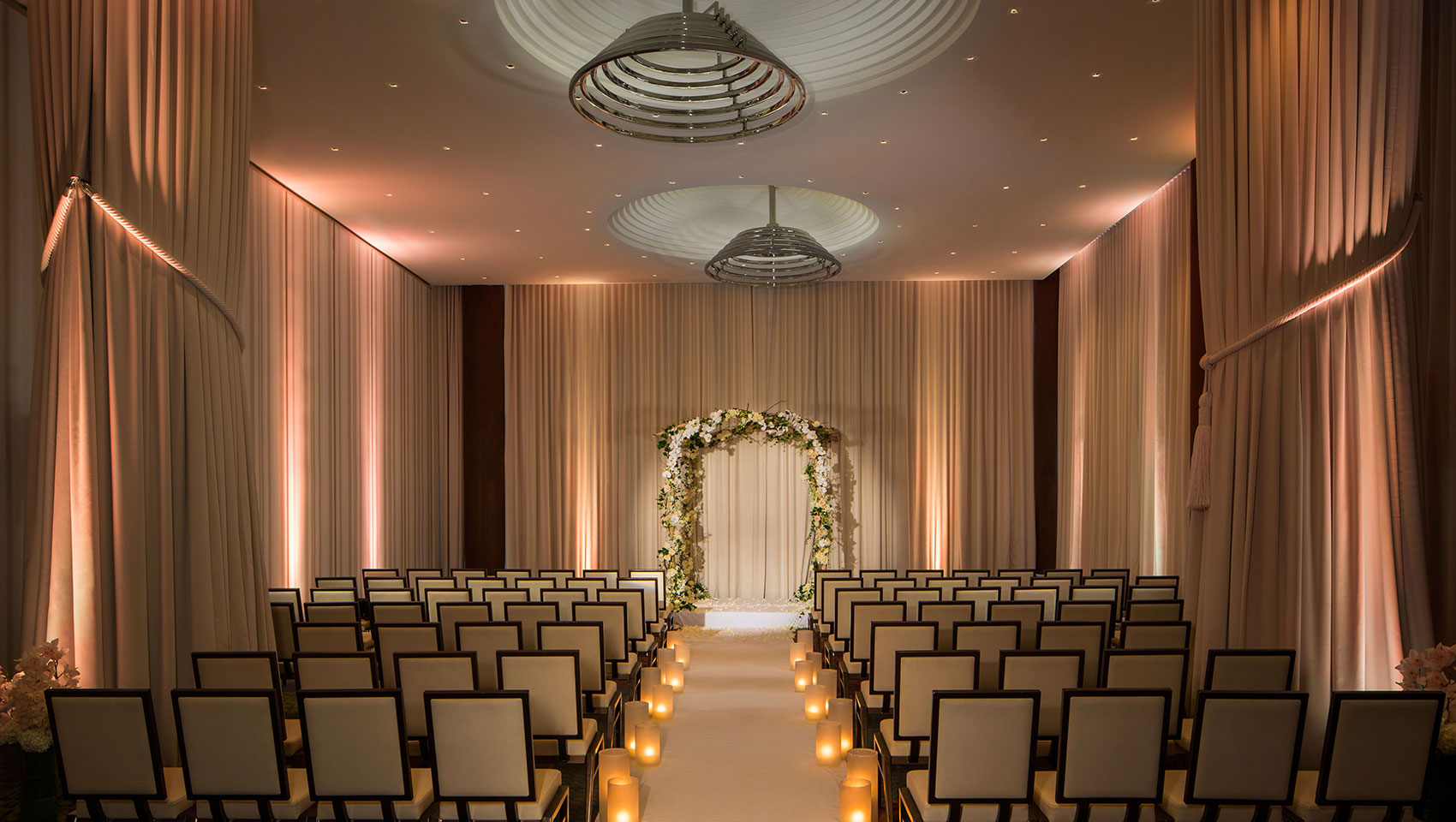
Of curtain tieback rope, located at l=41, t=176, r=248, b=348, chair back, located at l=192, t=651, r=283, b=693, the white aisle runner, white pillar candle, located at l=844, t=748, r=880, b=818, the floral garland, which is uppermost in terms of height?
curtain tieback rope, located at l=41, t=176, r=248, b=348

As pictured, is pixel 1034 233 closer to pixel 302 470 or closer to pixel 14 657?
pixel 302 470

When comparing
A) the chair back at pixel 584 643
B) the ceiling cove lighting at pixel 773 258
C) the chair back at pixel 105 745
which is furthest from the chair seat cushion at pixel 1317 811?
the ceiling cove lighting at pixel 773 258

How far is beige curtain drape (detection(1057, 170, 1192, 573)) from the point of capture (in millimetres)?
9898

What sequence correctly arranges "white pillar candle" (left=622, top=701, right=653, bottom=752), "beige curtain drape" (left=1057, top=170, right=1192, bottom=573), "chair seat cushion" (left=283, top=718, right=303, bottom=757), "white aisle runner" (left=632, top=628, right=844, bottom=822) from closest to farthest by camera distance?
"chair seat cushion" (left=283, top=718, right=303, bottom=757)
"white aisle runner" (left=632, top=628, right=844, bottom=822)
"white pillar candle" (left=622, top=701, right=653, bottom=752)
"beige curtain drape" (left=1057, top=170, right=1192, bottom=573)

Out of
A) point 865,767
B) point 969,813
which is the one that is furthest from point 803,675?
point 969,813

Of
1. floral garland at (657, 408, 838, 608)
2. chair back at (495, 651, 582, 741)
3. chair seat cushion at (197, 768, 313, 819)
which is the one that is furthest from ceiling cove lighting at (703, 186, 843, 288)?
chair seat cushion at (197, 768, 313, 819)

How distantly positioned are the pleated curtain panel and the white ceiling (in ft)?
5.05

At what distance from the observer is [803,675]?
7.82 m

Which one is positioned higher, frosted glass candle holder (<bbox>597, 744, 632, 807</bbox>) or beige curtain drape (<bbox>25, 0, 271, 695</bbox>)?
beige curtain drape (<bbox>25, 0, 271, 695</bbox>)

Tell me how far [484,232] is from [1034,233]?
7.06 m

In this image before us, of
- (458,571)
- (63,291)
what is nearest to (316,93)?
(63,291)

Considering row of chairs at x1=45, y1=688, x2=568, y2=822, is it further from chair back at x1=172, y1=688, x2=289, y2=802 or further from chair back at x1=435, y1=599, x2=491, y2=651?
chair back at x1=435, y1=599, x2=491, y2=651

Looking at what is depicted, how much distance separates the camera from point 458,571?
10.3 m

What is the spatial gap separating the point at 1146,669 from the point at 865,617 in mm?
2203
